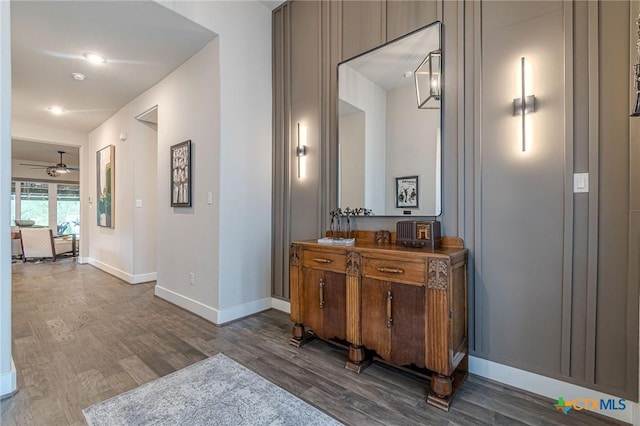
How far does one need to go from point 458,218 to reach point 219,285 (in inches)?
87.7

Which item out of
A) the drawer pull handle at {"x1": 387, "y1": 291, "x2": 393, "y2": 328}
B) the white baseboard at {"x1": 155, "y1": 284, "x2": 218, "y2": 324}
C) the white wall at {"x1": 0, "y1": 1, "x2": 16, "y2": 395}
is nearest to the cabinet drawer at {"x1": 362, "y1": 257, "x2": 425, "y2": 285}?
the drawer pull handle at {"x1": 387, "y1": 291, "x2": 393, "y2": 328}

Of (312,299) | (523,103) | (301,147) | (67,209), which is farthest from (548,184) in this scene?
(67,209)

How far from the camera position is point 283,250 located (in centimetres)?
323

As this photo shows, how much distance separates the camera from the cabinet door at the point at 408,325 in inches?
68.9

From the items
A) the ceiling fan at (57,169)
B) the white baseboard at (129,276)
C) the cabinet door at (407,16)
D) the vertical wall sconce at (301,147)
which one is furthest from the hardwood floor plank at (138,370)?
the ceiling fan at (57,169)

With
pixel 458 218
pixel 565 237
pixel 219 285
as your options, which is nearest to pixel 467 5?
pixel 458 218

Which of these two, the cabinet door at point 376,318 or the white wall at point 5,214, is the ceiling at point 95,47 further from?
the cabinet door at point 376,318

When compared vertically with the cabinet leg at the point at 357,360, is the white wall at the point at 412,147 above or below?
above

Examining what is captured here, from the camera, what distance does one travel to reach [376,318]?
6.37 ft

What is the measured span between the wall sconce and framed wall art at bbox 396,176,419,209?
1.83ft

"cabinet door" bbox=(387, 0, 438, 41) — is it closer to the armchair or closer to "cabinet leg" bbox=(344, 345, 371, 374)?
"cabinet leg" bbox=(344, 345, 371, 374)

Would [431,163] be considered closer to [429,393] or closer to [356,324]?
[356,324]

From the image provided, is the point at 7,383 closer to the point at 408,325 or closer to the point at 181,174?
the point at 181,174

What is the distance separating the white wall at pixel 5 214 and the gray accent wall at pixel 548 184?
2.65 m
